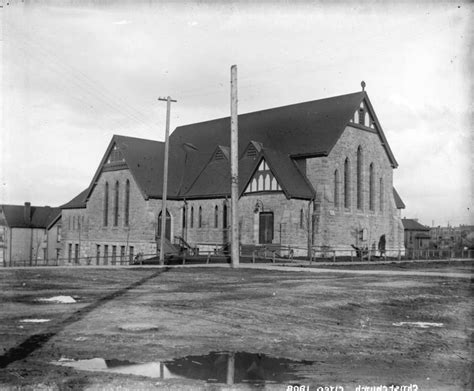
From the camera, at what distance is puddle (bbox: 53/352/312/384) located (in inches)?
286

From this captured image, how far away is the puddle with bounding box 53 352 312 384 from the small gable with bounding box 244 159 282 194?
30248mm

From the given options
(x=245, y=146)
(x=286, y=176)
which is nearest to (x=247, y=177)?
(x=286, y=176)

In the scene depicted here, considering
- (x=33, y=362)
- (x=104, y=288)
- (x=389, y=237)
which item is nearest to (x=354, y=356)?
(x=33, y=362)

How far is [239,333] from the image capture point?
10.2 metres

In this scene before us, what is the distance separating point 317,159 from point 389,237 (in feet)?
34.4

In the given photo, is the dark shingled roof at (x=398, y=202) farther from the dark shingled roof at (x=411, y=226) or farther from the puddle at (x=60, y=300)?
the puddle at (x=60, y=300)

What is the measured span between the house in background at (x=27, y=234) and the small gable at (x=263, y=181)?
39.1 meters

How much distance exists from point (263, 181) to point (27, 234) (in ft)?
157

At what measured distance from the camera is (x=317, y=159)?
40156mm

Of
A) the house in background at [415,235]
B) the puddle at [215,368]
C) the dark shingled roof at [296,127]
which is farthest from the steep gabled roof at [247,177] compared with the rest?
the house in background at [415,235]

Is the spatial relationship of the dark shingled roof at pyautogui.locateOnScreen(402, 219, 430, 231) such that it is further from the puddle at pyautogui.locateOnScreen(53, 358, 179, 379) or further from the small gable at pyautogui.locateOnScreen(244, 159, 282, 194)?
the puddle at pyautogui.locateOnScreen(53, 358, 179, 379)

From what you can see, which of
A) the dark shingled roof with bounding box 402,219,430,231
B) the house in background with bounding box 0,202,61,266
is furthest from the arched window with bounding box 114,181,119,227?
the dark shingled roof with bounding box 402,219,430,231

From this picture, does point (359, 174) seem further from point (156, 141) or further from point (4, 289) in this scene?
point (4, 289)

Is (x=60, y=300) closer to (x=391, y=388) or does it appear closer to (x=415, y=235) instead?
(x=391, y=388)
